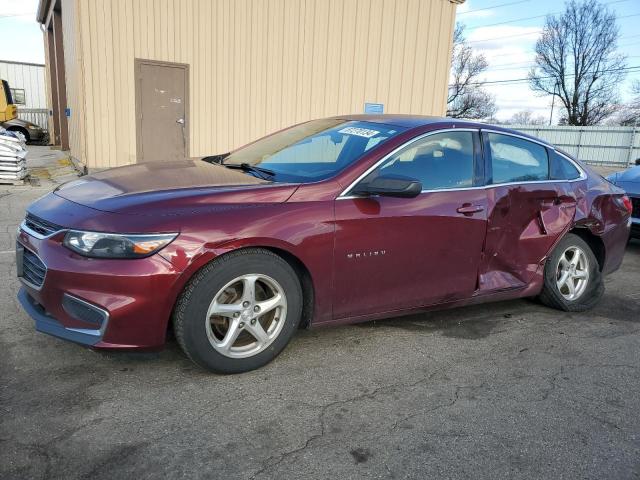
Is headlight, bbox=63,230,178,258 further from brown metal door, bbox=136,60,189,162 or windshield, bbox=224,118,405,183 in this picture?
brown metal door, bbox=136,60,189,162

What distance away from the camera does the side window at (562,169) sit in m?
4.34

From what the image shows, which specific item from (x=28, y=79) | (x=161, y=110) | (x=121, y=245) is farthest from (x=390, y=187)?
(x=28, y=79)

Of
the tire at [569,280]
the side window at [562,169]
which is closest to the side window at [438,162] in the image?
the side window at [562,169]

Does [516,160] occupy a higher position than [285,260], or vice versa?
[516,160]

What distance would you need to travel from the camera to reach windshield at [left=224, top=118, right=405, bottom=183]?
3443 millimetres

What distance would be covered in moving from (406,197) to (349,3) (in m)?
11.5

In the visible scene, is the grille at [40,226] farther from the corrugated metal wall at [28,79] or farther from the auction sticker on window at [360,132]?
the corrugated metal wall at [28,79]

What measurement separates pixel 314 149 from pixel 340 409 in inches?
74.4

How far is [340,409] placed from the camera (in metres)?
2.74

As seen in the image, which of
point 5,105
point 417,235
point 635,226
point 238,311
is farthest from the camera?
point 5,105

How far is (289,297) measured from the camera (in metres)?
3.08

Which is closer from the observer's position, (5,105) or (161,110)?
(161,110)

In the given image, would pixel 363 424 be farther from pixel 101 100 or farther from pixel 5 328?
pixel 101 100

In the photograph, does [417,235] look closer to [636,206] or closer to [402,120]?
[402,120]
